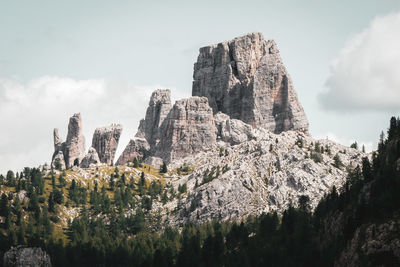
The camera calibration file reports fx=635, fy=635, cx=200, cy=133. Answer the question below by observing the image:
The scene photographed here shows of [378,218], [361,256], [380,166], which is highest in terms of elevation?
[380,166]

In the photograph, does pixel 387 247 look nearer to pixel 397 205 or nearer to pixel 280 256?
pixel 397 205

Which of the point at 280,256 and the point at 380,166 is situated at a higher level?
the point at 380,166

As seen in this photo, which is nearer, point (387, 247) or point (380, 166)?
point (387, 247)

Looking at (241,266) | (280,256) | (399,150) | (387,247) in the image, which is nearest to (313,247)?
(280,256)

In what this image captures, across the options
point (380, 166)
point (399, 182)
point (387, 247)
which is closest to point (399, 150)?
point (380, 166)

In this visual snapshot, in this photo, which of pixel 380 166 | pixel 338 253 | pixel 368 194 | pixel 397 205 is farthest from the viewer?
pixel 380 166

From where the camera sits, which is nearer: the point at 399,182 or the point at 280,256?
the point at 399,182

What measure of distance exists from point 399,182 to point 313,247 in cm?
4421

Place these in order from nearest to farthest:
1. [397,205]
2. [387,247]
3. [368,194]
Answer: [387,247], [397,205], [368,194]

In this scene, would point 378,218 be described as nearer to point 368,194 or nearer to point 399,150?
point 368,194

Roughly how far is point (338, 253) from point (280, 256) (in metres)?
32.5

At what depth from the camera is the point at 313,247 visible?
198m

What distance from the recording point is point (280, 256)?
653 ft

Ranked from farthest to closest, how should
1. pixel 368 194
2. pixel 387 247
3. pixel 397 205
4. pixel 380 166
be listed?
1. pixel 380 166
2. pixel 368 194
3. pixel 397 205
4. pixel 387 247
